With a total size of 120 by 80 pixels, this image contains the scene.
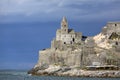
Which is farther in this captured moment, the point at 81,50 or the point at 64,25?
the point at 64,25

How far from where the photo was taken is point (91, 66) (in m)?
97.4

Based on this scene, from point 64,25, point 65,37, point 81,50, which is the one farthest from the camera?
point 64,25

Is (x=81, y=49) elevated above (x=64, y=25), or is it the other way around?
(x=64, y=25)

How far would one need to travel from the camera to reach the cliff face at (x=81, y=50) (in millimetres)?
98875

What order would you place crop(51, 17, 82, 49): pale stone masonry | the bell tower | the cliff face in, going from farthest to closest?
1. the bell tower
2. crop(51, 17, 82, 49): pale stone masonry
3. the cliff face

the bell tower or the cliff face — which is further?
the bell tower

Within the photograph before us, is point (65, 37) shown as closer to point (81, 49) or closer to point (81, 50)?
point (81, 49)

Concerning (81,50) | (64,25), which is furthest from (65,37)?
(81,50)

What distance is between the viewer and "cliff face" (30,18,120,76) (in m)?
98.9

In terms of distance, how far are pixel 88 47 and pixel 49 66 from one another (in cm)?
925

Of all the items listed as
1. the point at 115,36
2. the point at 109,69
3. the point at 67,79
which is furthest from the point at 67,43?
the point at 67,79

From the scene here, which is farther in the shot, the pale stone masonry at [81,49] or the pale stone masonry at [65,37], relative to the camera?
the pale stone masonry at [65,37]

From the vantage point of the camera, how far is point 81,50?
102 meters

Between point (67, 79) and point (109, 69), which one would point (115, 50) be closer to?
point (109, 69)
